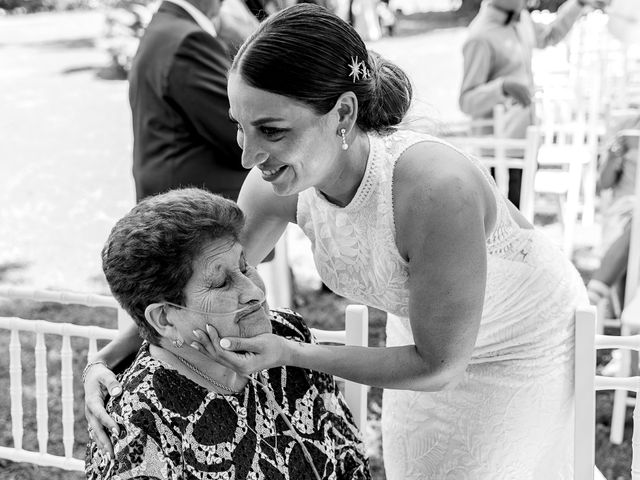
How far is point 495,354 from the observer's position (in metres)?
1.96

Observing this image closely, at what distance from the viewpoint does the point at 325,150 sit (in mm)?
1635

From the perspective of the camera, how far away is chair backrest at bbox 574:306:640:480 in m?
1.95

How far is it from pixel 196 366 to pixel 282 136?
1.86 ft

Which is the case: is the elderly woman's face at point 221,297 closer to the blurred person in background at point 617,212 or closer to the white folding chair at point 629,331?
the white folding chair at point 629,331

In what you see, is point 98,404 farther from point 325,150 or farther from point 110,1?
point 110,1

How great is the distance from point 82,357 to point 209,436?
335 cm

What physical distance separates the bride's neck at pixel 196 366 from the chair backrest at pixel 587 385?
74cm

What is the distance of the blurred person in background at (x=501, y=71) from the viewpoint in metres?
5.27

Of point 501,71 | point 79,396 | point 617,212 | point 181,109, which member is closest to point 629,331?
point 617,212

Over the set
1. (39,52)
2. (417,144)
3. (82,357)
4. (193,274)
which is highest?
(417,144)

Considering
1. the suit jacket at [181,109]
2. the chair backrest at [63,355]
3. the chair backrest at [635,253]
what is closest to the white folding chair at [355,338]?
the chair backrest at [63,355]

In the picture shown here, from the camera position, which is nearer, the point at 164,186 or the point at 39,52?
the point at 164,186

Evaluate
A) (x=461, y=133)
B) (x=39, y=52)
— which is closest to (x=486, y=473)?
(x=461, y=133)

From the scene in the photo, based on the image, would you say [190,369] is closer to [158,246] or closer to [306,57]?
[158,246]
